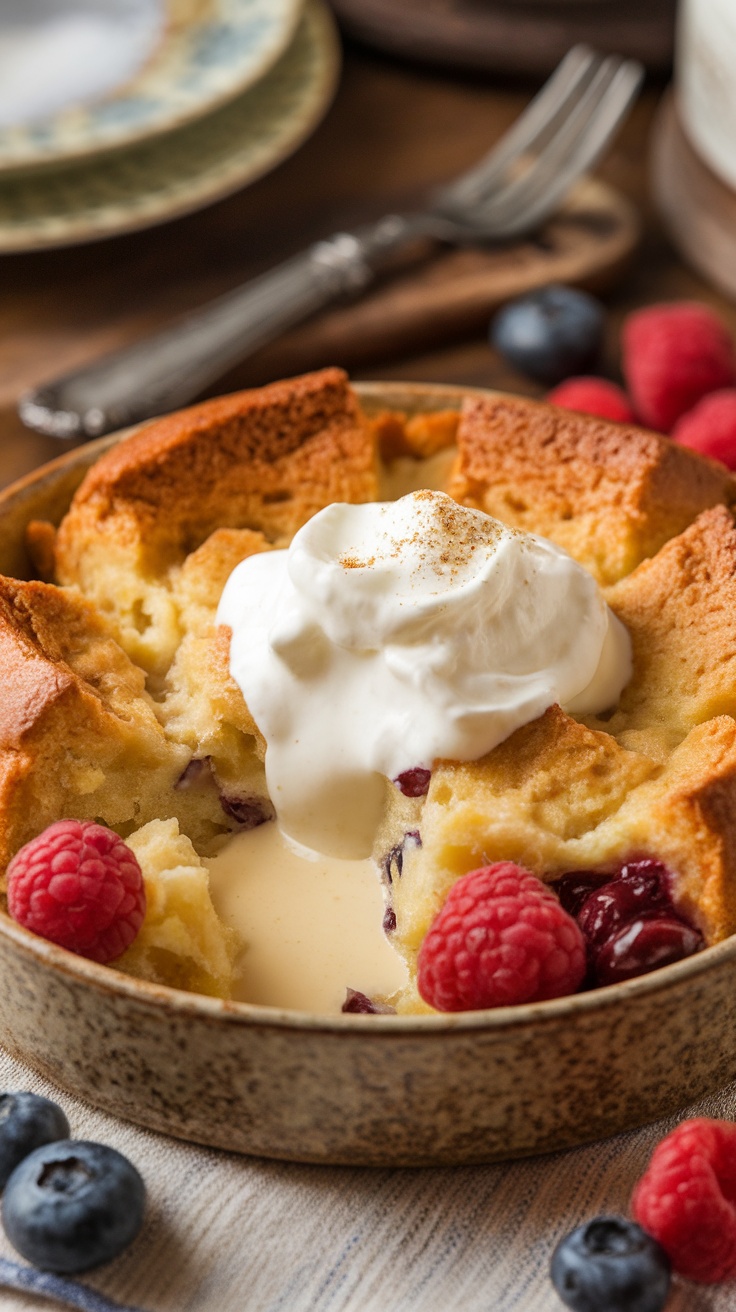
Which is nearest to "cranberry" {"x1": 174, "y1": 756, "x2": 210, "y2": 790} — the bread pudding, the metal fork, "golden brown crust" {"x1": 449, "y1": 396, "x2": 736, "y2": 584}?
the bread pudding

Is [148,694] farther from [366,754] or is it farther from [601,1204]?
[601,1204]

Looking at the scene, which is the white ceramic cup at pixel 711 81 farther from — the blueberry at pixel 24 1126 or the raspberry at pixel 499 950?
the blueberry at pixel 24 1126

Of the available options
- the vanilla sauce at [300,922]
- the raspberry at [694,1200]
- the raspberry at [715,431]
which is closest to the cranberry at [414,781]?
the vanilla sauce at [300,922]

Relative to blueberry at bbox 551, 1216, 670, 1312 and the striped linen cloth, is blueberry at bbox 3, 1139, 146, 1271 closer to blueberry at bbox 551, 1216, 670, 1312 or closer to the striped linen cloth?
the striped linen cloth

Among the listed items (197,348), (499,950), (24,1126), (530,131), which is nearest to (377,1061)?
(499,950)

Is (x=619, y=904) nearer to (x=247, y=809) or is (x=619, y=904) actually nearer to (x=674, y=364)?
(x=247, y=809)

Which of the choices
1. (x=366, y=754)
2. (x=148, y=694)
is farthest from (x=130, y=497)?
(x=366, y=754)
